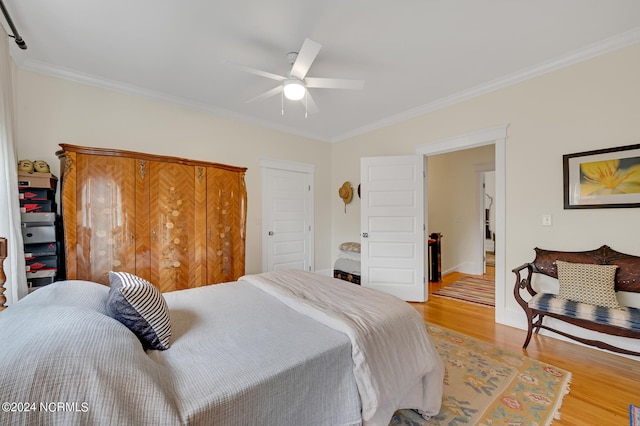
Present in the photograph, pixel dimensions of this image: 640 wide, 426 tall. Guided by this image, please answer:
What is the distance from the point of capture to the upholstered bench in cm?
199

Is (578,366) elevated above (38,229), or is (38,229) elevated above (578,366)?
(38,229)

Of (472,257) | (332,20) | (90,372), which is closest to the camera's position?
(90,372)

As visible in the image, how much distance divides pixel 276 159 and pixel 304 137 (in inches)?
29.9

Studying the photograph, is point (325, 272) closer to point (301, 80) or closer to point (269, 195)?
point (269, 195)

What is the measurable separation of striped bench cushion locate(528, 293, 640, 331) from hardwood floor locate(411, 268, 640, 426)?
41cm

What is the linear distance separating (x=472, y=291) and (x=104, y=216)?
4928 millimetres

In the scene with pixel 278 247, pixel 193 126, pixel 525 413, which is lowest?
pixel 525 413

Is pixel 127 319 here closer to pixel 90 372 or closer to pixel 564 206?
pixel 90 372

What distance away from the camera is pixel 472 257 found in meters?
5.43

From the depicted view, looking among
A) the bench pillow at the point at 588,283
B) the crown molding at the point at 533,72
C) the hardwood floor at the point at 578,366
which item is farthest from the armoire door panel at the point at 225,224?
the bench pillow at the point at 588,283

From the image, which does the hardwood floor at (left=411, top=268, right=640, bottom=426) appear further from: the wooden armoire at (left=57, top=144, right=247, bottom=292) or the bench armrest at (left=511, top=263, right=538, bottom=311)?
the wooden armoire at (left=57, top=144, right=247, bottom=292)

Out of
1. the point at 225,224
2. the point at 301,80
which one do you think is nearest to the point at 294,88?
the point at 301,80

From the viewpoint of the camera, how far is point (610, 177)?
2328mm

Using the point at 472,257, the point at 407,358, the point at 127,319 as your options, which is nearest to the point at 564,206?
the point at 407,358
